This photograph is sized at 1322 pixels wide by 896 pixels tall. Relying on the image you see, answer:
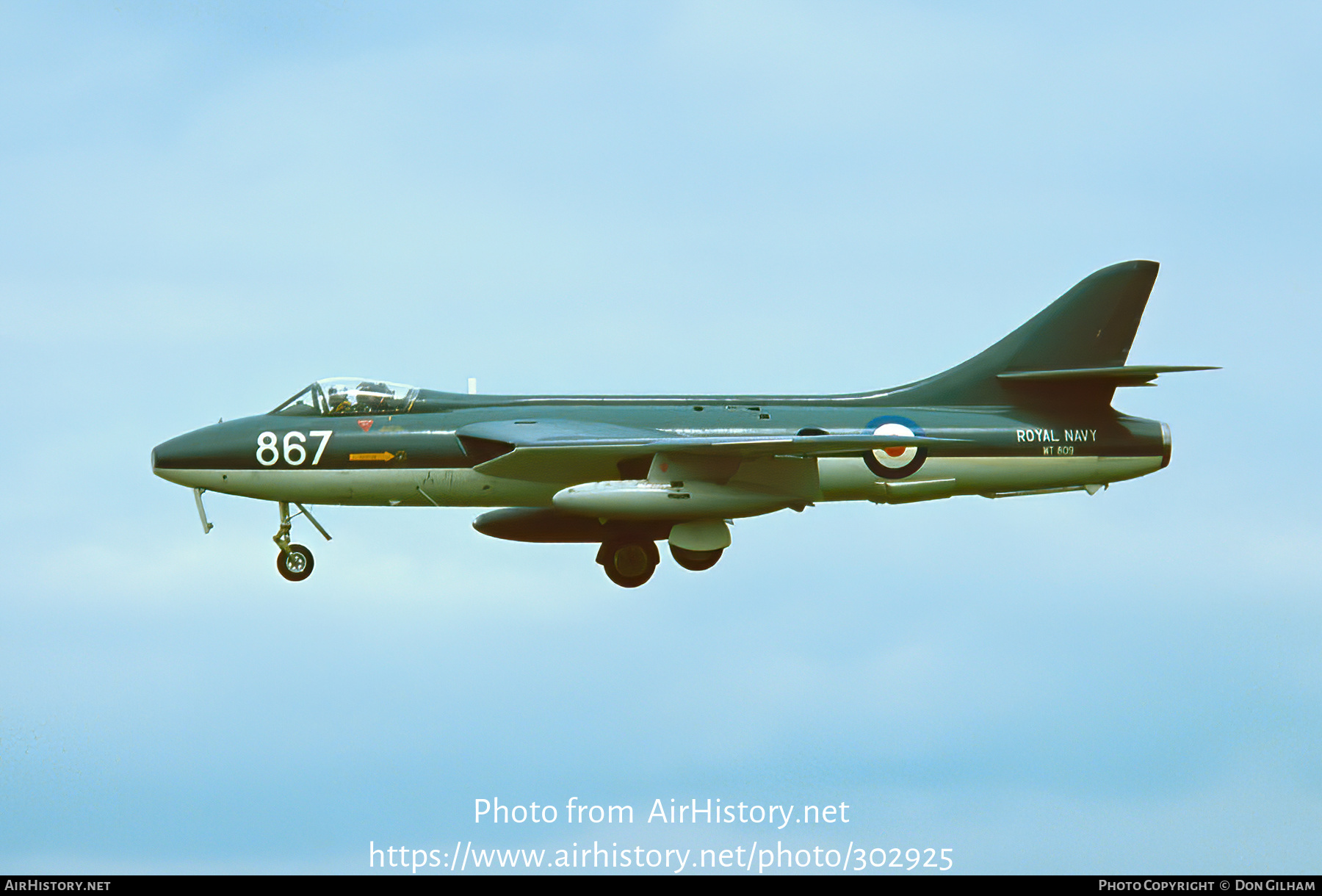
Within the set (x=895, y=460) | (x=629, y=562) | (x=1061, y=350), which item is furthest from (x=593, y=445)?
(x=1061, y=350)

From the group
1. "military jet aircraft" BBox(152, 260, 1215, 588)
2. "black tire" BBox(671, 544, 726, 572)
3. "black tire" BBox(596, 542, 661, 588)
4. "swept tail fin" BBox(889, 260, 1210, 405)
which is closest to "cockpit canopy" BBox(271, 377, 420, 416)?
"military jet aircraft" BBox(152, 260, 1215, 588)

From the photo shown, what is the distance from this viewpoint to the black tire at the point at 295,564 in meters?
18.2

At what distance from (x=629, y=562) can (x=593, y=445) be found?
2.64 metres

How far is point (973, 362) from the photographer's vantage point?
19.6m

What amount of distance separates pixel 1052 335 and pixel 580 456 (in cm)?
718

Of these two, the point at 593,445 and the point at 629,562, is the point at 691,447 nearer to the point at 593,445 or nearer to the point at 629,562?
the point at 593,445

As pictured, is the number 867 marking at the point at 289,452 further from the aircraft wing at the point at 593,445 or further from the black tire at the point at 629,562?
the black tire at the point at 629,562

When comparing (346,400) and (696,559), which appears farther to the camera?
(696,559)

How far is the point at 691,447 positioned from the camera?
16656 millimetres

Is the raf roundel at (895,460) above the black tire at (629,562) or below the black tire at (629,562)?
above

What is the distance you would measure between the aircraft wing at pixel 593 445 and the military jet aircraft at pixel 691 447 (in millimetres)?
33

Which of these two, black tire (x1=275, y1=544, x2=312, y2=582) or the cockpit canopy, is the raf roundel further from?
black tire (x1=275, y1=544, x2=312, y2=582)

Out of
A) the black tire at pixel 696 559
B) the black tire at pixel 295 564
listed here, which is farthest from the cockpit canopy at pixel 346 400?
the black tire at pixel 696 559

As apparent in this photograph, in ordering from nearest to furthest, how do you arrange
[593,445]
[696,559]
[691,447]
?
[691,447] → [593,445] → [696,559]
